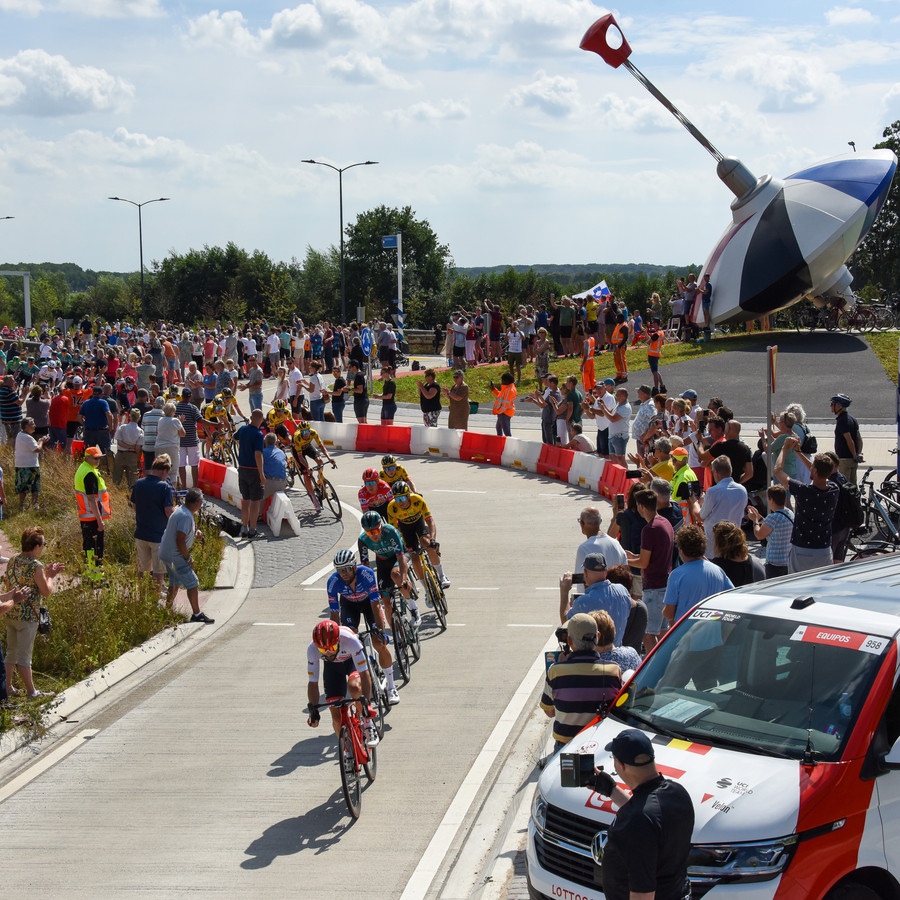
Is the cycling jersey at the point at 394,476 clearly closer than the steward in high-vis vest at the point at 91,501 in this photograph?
Yes

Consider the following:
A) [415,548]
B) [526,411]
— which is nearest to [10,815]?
[415,548]

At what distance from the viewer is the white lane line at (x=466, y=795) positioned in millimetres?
7113

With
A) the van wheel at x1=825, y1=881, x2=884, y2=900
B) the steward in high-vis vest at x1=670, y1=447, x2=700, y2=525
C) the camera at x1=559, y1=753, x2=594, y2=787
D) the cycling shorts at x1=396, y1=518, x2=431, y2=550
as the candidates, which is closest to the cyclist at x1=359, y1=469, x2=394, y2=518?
the cycling shorts at x1=396, y1=518, x2=431, y2=550

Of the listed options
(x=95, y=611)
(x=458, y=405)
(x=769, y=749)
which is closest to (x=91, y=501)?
(x=95, y=611)

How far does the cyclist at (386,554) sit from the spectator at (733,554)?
11.1 feet

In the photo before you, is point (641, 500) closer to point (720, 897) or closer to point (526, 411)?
point (720, 897)

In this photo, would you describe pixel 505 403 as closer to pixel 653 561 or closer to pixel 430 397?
pixel 430 397

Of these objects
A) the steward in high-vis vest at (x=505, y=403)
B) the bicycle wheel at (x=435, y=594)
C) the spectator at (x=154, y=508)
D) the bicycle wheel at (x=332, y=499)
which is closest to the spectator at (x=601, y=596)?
the bicycle wheel at (x=435, y=594)

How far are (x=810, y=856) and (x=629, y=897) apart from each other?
3.40 ft

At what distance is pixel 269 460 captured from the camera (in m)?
17.9

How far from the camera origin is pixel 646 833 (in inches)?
177

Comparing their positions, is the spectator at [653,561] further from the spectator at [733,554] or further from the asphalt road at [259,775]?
the asphalt road at [259,775]

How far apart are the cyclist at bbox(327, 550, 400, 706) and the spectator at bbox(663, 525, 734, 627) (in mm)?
2645

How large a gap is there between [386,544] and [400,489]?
4.12ft
